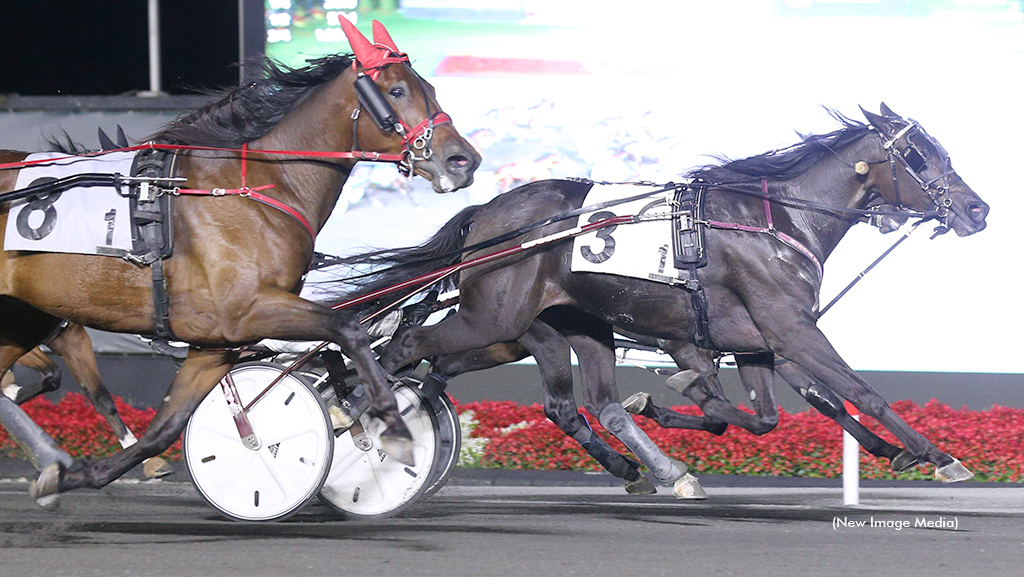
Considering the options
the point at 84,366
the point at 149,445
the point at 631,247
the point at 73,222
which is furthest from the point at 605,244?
the point at 84,366

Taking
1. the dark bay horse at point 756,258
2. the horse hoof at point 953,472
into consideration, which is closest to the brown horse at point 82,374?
the dark bay horse at point 756,258

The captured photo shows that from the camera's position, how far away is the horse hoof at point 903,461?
193 inches

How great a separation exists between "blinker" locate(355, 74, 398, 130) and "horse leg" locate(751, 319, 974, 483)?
6.48 ft

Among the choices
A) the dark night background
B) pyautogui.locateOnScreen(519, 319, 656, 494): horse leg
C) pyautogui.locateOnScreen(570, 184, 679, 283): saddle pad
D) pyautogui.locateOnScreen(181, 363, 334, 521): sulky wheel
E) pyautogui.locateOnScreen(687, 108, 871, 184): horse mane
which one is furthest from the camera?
the dark night background

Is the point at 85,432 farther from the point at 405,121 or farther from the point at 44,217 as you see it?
the point at 405,121

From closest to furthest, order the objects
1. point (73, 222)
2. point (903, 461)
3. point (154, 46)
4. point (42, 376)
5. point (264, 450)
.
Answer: point (73, 222), point (264, 450), point (903, 461), point (42, 376), point (154, 46)

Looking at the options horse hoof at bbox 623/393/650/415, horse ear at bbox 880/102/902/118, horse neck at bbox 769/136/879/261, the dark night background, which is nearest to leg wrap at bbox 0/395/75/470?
horse hoof at bbox 623/393/650/415

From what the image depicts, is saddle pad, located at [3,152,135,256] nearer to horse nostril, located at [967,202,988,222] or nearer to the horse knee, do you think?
the horse knee

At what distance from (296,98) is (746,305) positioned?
2245 millimetres

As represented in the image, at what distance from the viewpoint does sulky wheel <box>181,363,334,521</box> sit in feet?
14.9

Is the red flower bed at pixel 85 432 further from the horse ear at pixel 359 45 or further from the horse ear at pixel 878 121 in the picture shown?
the horse ear at pixel 878 121

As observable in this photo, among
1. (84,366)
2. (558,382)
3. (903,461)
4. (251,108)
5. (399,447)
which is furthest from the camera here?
(84,366)

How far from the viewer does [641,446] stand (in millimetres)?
5359

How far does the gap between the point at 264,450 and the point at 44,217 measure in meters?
1.30
